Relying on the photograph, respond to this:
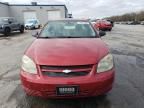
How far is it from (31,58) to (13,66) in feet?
12.8

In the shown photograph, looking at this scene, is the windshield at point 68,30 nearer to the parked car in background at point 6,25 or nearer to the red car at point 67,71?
the red car at point 67,71

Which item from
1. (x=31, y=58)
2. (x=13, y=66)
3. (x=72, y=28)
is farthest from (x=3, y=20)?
(x=31, y=58)

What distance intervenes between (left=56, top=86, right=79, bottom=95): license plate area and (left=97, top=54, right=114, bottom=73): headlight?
1.65 ft

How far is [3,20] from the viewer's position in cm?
2370

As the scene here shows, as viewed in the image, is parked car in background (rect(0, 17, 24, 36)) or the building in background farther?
the building in background

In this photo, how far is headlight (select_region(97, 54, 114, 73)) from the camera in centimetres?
417

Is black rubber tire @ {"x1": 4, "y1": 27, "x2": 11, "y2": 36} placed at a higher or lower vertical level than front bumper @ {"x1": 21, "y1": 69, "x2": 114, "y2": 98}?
lower

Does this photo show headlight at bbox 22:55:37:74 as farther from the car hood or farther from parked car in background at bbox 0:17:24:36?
parked car in background at bbox 0:17:24:36

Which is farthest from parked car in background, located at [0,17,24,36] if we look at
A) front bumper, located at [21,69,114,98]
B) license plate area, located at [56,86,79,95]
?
license plate area, located at [56,86,79,95]

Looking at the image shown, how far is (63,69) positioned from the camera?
4.06 meters

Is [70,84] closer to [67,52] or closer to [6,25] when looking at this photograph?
[67,52]

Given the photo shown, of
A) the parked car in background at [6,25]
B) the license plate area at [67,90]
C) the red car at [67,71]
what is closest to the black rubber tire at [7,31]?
the parked car in background at [6,25]

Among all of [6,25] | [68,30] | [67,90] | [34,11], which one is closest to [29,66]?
[67,90]

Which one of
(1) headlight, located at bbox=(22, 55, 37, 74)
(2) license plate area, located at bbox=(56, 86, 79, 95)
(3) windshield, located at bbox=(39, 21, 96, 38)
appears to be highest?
(3) windshield, located at bbox=(39, 21, 96, 38)
